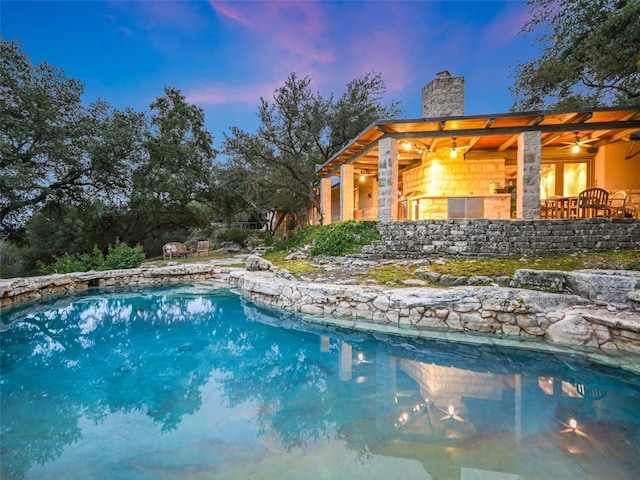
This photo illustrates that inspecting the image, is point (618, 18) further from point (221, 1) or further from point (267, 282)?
point (221, 1)

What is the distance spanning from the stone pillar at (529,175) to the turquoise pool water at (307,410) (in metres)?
5.75

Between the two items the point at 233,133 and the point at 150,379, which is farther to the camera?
the point at 233,133

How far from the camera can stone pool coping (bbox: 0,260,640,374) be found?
4.36 m

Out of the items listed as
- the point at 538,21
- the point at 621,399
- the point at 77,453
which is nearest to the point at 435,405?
the point at 621,399

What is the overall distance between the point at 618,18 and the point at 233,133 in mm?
15644

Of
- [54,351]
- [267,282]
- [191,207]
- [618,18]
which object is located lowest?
[54,351]

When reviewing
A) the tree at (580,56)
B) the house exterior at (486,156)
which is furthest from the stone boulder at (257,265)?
the tree at (580,56)

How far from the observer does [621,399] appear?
3.32m

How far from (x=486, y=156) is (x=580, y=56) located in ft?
14.3

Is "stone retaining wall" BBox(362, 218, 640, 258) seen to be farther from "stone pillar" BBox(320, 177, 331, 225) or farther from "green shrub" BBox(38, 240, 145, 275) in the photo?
"green shrub" BBox(38, 240, 145, 275)

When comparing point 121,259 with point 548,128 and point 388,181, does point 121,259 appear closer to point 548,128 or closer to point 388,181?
point 388,181

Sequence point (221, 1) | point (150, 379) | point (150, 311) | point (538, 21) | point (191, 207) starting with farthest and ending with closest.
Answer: point (191, 207) → point (221, 1) → point (538, 21) → point (150, 311) → point (150, 379)

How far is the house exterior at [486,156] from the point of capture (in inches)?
350

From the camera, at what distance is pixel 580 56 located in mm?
10508
